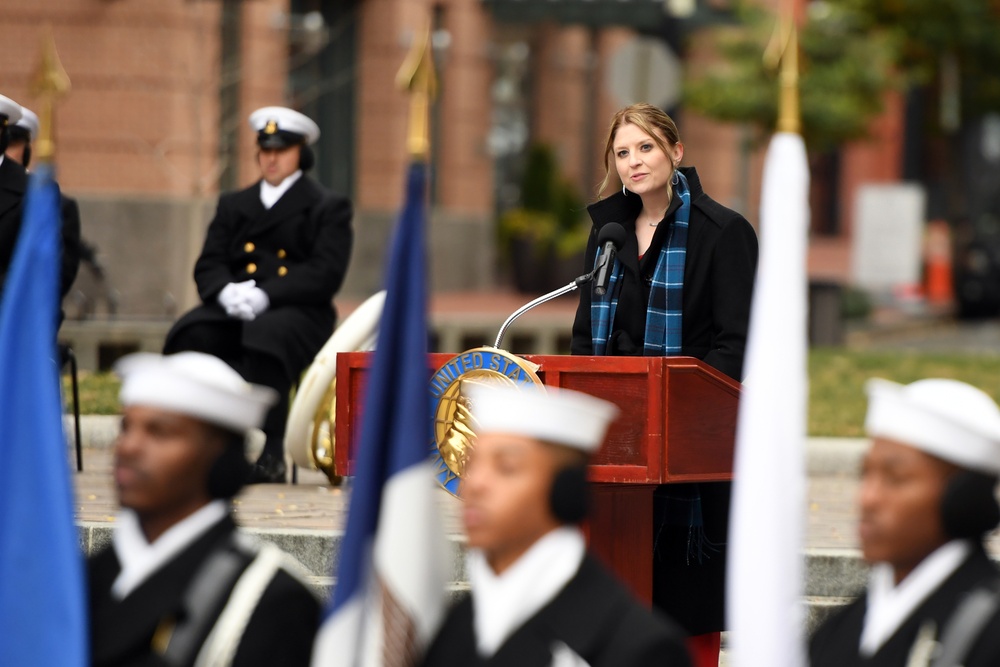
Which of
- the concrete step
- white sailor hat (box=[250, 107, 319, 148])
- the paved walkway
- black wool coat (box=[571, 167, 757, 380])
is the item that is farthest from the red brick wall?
black wool coat (box=[571, 167, 757, 380])

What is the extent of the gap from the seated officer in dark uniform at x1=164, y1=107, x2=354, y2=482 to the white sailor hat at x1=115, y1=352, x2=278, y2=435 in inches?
244

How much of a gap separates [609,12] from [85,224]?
928 centimetres

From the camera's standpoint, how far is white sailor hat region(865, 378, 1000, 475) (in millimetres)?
3525

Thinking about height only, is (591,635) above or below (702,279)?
below

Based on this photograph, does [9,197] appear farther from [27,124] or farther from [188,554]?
[188,554]

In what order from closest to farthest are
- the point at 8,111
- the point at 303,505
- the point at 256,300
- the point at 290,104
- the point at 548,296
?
the point at 548,296, the point at 8,111, the point at 303,505, the point at 256,300, the point at 290,104

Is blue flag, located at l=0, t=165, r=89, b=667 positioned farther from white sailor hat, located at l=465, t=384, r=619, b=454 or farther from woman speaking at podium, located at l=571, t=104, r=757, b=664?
woman speaking at podium, located at l=571, t=104, r=757, b=664

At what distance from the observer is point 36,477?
404cm

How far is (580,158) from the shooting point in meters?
32.8

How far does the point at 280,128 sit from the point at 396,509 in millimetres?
6659

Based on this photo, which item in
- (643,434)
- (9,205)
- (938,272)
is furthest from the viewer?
(938,272)

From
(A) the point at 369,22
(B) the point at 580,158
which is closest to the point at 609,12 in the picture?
(A) the point at 369,22

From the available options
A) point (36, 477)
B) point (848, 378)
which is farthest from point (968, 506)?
point (848, 378)

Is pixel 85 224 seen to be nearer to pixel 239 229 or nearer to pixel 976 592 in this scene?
pixel 239 229
